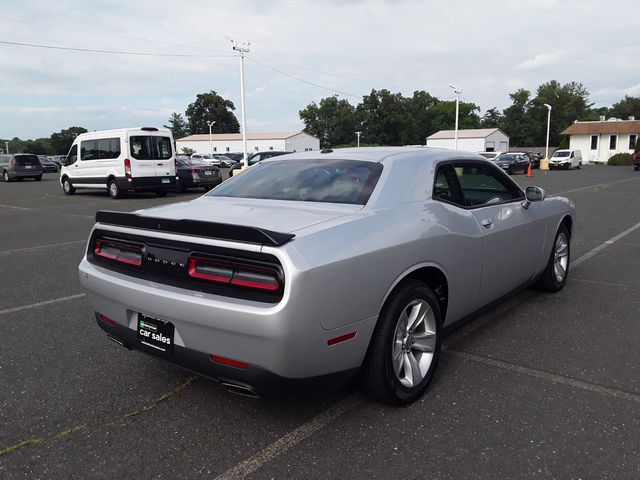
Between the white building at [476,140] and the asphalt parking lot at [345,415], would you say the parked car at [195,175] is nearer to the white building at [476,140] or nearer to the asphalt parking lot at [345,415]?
the asphalt parking lot at [345,415]

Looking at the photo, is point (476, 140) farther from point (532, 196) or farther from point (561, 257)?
point (532, 196)

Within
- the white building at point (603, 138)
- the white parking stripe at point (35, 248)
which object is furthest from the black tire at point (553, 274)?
the white building at point (603, 138)

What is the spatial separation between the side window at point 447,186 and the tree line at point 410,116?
102683mm

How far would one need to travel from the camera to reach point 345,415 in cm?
297

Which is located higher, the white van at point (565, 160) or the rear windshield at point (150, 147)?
the rear windshield at point (150, 147)

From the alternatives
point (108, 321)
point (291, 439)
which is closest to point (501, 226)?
point (291, 439)

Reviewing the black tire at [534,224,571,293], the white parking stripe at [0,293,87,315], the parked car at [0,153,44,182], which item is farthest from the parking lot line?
the parked car at [0,153,44,182]

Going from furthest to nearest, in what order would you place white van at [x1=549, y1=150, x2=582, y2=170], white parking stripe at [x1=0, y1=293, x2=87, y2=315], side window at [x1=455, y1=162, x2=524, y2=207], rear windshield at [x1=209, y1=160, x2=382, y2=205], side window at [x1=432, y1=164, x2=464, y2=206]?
white van at [x1=549, y1=150, x2=582, y2=170] < white parking stripe at [x1=0, y1=293, x2=87, y2=315] < side window at [x1=455, y1=162, x2=524, y2=207] < side window at [x1=432, y1=164, x2=464, y2=206] < rear windshield at [x1=209, y1=160, x2=382, y2=205]

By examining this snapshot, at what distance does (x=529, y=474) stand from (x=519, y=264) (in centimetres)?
222

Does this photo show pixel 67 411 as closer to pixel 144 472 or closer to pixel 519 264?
pixel 144 472

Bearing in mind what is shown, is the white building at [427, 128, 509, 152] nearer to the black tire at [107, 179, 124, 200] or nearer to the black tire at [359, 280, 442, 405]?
the black tire at [107, 179, 124, 200]

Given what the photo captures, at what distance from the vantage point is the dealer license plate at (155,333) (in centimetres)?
275

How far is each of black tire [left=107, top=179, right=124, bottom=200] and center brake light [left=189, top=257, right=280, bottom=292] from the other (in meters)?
16.0

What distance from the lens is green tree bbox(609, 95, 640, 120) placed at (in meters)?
104
